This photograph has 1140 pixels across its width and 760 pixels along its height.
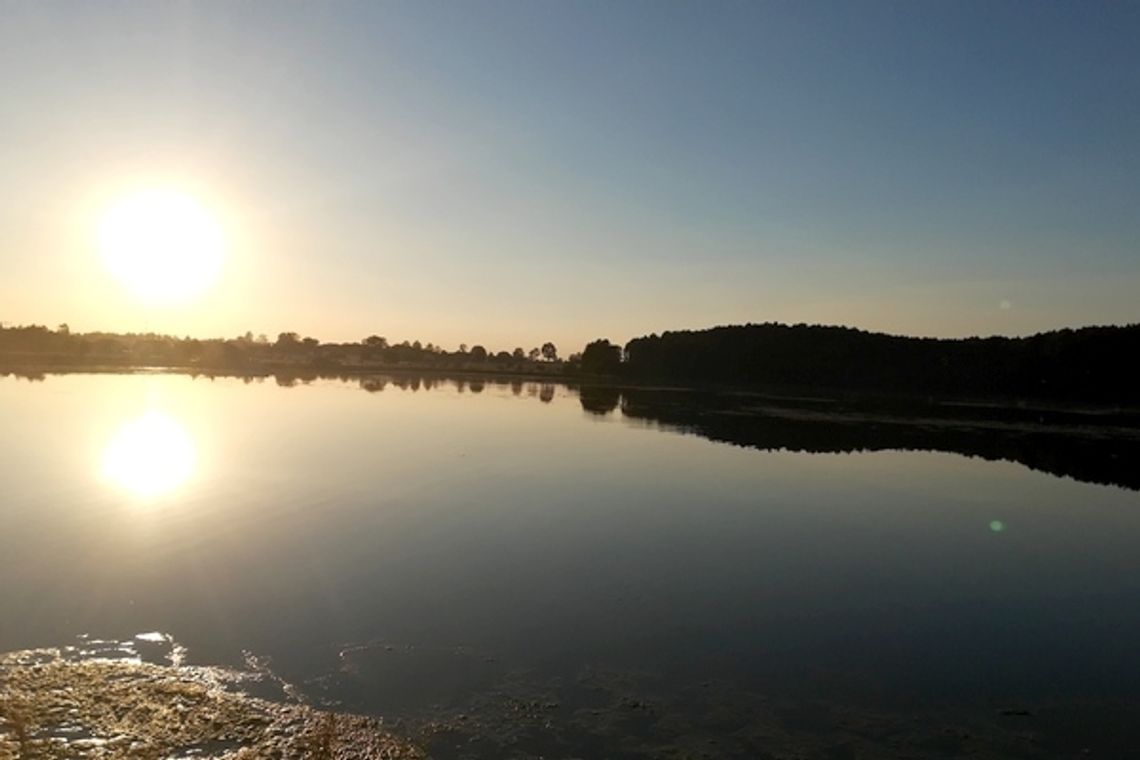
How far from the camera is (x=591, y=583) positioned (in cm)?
1664

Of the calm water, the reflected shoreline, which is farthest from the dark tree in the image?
the calm water

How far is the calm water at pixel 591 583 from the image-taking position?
11344 millimetres

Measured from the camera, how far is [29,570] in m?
15.4

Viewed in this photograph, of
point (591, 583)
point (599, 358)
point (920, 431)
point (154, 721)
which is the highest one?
point (599, 358)

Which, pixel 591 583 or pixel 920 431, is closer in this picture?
pixel 591 583

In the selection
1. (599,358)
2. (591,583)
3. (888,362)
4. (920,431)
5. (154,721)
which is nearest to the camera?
(154,721)

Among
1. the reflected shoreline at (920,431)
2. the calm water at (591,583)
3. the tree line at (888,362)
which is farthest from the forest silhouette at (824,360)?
the calm water at (591,583)

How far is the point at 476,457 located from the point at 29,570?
21.6m

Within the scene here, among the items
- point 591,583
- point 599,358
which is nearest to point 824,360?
point 599,358

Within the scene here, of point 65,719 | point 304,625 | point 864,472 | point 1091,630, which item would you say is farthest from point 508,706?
point 864,472

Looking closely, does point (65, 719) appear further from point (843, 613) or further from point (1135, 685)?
point (1135, 685)

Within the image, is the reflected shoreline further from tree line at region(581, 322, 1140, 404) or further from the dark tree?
the dark tree

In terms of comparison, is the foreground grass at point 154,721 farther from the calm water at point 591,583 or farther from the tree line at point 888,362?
the tree line at point 888,362

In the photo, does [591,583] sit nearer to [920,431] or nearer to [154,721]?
[154,721]
